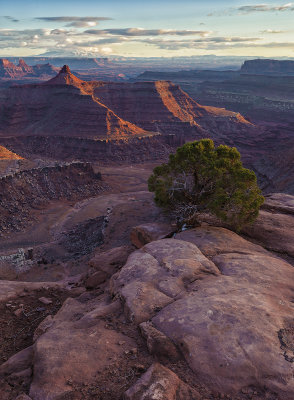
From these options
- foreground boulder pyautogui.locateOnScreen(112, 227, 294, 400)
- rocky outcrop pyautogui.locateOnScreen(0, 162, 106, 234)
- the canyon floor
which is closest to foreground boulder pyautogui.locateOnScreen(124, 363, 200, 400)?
the canyon floor

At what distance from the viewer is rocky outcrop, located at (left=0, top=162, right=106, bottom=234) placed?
174 ft

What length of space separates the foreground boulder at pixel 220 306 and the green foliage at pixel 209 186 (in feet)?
11.8

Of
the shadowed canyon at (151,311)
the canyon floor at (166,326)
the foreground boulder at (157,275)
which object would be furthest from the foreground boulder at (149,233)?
the foreground boulder at (157,275)

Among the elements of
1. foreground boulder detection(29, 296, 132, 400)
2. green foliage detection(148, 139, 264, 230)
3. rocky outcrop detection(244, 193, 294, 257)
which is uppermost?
green foliage detection(148, 139, 264, 230)

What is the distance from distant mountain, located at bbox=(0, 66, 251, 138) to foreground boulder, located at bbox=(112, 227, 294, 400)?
8744cm

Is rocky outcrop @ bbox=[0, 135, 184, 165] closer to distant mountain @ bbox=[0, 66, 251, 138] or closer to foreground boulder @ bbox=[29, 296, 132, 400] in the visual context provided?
distant mountain @ bbox=[0, 66, 251, 138]

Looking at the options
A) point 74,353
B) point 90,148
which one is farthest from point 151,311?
point 90,148

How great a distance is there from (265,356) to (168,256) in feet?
24.7

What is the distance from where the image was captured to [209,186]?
23688mm

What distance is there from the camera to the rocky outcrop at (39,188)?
5291 centimetres

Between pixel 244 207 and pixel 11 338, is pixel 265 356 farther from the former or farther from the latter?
pixel 244 207

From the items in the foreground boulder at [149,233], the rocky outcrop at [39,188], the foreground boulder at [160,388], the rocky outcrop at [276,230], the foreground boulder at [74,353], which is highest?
the foreground boulder at [160,388]

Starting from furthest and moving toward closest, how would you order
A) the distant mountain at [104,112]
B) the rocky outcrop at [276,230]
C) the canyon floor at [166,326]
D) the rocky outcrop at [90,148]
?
the distant mountain at [104,112] → the rocky outcrop at [90,148] → the rocky outcrop at [276,230] → the canyon floor at [166,326]

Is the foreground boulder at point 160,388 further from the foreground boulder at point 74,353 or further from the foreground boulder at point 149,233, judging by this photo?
the foreground boulder at point 149,233
